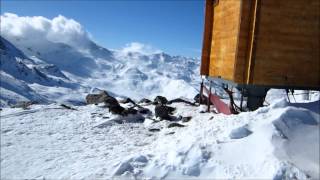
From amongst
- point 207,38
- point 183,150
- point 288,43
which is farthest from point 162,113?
point 183,150

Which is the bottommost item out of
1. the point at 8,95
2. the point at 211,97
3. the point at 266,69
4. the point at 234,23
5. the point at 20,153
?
the point at 8,95

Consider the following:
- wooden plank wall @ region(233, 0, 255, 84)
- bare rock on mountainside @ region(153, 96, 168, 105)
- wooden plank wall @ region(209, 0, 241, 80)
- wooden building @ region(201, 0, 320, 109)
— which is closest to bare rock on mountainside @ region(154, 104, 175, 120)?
wooden plank wall @ region(209, 0, 241, 80)

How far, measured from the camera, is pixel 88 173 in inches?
408

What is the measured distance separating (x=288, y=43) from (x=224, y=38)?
9.15 ft

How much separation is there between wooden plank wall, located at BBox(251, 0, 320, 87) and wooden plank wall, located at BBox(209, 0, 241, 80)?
88 cm

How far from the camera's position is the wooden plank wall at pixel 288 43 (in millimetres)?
12477

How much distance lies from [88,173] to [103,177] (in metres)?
0.52

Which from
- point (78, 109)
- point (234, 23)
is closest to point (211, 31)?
point (234, 23)

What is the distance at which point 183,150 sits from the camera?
33.4ft

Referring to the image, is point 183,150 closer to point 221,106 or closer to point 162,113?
point 221,106

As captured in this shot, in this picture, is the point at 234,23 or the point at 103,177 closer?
the point at 103,177

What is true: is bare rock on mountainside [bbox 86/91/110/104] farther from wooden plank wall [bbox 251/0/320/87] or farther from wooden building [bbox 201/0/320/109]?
wooden plank wall [bbox 251/0/320/87]

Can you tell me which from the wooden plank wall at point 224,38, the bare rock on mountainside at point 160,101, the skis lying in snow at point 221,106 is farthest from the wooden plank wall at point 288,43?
the bare rock on mountainside at point 160,101

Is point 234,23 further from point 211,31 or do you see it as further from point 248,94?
point 211,31
